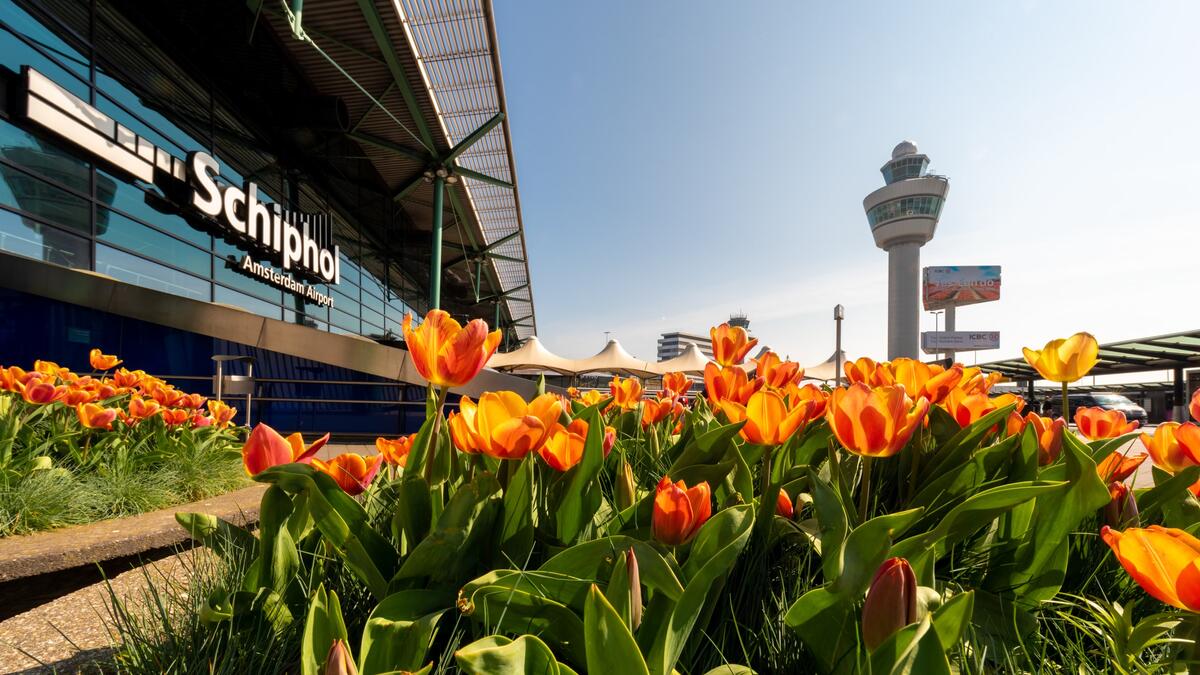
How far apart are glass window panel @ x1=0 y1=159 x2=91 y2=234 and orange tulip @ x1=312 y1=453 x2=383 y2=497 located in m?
10.1

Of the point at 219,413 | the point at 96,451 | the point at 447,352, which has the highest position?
the point at 447,352

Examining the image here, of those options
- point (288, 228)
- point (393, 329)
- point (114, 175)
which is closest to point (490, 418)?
point (114, 175)

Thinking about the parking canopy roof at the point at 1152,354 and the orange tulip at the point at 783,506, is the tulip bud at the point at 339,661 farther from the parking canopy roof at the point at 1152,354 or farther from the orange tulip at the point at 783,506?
the parking canopy roof at the point at 1152,354

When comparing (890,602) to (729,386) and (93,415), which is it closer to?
(729,386)

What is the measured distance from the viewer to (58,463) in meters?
2.75

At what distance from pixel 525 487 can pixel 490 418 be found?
144 mm

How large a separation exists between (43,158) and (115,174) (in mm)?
831

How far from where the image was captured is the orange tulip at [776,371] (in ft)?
5.10

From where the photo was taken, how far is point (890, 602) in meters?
0.60

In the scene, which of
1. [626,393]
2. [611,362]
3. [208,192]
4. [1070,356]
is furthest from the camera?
[611,362]

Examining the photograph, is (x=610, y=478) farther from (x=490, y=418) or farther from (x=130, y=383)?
(x=130, y=383)

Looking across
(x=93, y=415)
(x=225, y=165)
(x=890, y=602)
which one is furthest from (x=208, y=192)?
(x=890, y=602)

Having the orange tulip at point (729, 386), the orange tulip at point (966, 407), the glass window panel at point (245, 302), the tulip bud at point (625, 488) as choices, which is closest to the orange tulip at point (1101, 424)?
the orange tulip at point (966, 407)

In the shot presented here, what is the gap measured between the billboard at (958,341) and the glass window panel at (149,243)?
59.2 metres
